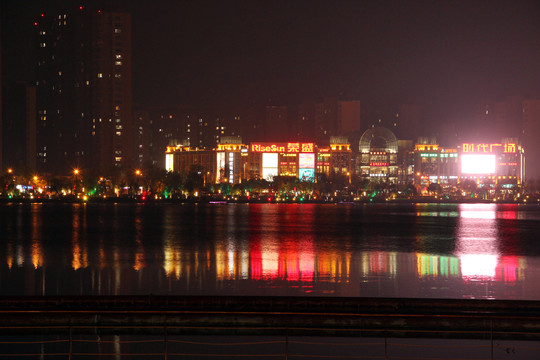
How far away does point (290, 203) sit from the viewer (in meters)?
131

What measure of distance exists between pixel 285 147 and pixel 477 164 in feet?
144

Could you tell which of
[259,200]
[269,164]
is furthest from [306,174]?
[259,200]

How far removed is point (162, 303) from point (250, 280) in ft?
29.7

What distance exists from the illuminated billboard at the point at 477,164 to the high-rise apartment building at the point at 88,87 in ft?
243

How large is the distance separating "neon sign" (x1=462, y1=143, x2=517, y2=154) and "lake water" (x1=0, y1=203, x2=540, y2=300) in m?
106

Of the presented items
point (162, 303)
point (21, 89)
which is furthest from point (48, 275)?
point (21, 89)

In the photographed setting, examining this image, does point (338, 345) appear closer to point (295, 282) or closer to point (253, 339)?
point (253, 339)

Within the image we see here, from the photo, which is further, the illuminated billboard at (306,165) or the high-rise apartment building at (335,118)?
the high-rise apartment building at (335,118)

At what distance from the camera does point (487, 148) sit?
532ft

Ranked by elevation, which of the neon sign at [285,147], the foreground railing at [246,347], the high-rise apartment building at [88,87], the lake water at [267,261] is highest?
the high-rise apartment building at [88,87]

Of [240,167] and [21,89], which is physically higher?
[21,89]

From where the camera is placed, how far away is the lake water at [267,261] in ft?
81.9

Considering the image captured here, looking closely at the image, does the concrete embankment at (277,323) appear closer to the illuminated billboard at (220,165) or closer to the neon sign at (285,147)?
the neon sign at (285,147)

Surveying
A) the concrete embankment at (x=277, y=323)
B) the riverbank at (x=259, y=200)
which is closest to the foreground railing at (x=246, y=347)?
the concrete embankment at (x=277, y=323)
